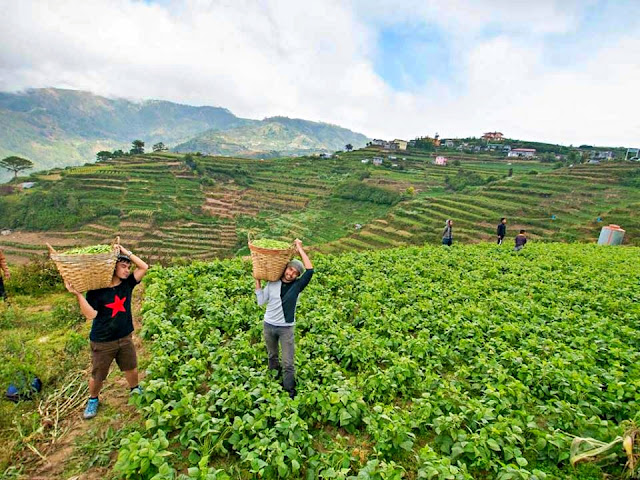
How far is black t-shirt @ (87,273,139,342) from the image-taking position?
467 cm

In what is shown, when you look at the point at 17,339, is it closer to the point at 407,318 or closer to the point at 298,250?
the point at 298,250

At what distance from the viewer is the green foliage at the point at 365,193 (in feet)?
217

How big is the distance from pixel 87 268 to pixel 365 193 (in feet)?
225

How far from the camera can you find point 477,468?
4070mm

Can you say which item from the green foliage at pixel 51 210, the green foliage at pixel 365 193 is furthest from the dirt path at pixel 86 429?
the green foliage at pixel 51 210

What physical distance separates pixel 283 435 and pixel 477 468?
2432 mm

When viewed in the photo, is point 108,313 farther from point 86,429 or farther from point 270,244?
point 270,244

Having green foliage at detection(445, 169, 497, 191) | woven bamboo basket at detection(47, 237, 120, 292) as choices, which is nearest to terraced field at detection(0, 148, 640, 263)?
green foliage at detection(445, 169, 497, 191)

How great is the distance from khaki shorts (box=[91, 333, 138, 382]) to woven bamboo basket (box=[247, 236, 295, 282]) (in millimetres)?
2188

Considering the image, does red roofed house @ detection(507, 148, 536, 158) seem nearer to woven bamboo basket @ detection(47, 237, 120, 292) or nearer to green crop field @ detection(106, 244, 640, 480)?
green crop field @ detection(106, 244, 640, 480)

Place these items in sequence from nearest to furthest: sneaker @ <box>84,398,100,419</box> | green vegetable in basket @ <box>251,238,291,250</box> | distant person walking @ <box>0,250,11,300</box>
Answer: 1. sneaker @ <box>84,398,100,419</box>
2. green vegetable in basket @ <box>251,238,291,250</box>
3. distant person walking @ <box>0,250,11,300</box>

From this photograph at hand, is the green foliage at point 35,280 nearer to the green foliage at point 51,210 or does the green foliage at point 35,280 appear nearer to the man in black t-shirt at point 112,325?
the man in black t-shirt at point 112,325

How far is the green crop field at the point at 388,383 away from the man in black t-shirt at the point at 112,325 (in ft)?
1.83

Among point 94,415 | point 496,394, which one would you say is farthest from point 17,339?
point 496,394
